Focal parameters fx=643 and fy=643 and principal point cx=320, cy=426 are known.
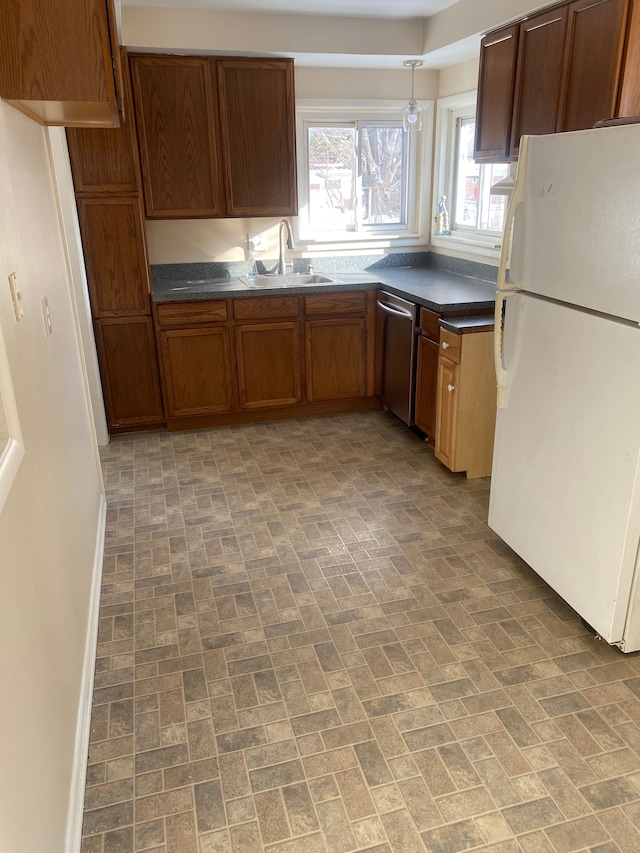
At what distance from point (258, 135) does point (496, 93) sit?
1468mm

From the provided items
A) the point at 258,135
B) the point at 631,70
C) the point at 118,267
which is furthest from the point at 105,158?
the point at 631,70

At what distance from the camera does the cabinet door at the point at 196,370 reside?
4012 mm

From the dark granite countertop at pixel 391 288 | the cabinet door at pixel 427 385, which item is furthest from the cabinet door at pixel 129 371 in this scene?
the cabinet door at pixel 427 385

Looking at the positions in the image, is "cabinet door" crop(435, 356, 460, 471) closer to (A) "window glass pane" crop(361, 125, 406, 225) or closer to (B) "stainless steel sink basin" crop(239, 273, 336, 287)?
(B) "stainless steel sink basin" crop(239, 273, 336, 287)

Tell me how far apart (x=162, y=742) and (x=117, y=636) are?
21.4 inches

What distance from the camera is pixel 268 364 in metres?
4.20

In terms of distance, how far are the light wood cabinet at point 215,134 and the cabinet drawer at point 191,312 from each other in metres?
0.55

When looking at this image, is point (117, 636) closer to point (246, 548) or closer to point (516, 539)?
point (246, 548)

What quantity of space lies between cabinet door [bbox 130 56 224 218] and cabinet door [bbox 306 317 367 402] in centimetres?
101

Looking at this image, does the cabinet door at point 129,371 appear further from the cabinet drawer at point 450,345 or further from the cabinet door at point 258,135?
the cabinet drawer at point 450,345

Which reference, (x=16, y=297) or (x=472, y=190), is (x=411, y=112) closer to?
(x=472, y=190)

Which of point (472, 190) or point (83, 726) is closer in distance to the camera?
point (83, 726)

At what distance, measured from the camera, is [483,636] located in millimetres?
2262

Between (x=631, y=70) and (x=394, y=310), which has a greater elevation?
(x=631, y=70)
